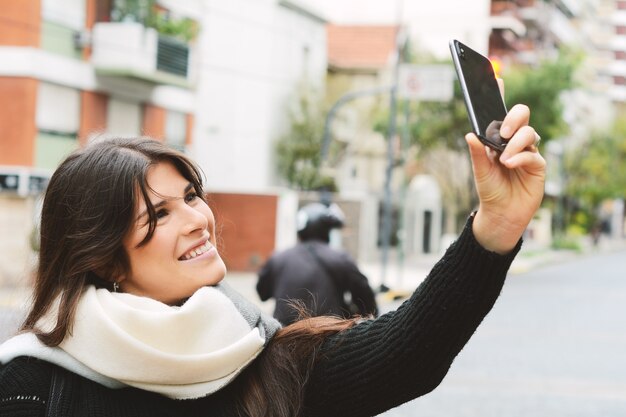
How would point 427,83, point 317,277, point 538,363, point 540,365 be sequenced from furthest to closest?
1. point 427,83
2. point 538,363
3. point 540,365
4. point 317,277

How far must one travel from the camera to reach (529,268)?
3725 centimetres

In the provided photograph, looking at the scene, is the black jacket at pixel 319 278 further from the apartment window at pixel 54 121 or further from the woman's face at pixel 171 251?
the apartment window at pixel 54 121

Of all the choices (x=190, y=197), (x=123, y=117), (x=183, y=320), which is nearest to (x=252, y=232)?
(x=123, y=117)

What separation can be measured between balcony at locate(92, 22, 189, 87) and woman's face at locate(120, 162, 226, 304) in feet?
70.7

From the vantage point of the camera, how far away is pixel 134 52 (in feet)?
78.6

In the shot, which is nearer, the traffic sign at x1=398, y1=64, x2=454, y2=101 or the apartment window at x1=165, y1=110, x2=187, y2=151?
the traffic sign at x1=398, y1=64, x2=454, y2=101

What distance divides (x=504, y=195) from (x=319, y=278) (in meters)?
5.03

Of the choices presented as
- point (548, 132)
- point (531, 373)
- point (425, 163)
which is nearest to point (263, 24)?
point (548, 132)

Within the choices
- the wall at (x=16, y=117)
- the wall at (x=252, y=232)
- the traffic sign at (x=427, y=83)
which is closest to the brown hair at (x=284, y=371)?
the traffic sign at (x=427, y=83)

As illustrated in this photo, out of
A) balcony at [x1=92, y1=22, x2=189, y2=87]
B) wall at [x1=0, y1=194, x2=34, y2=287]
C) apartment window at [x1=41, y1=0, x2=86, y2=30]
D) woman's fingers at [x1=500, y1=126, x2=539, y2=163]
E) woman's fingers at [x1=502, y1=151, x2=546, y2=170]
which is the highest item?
apartment window at [x1=41, y1=0, x2=86, y2=30]

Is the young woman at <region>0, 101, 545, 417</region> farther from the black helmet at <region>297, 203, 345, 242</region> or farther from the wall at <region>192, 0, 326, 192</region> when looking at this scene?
the wall at <region>192, 0, 326, 192</region>

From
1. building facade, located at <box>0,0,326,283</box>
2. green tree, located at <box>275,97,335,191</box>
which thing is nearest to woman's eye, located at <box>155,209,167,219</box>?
building facade, located at <box>0,0,326,283</box>

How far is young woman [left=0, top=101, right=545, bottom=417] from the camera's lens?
206cm

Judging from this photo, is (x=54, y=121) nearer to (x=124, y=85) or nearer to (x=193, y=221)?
(x=124, y=85)
